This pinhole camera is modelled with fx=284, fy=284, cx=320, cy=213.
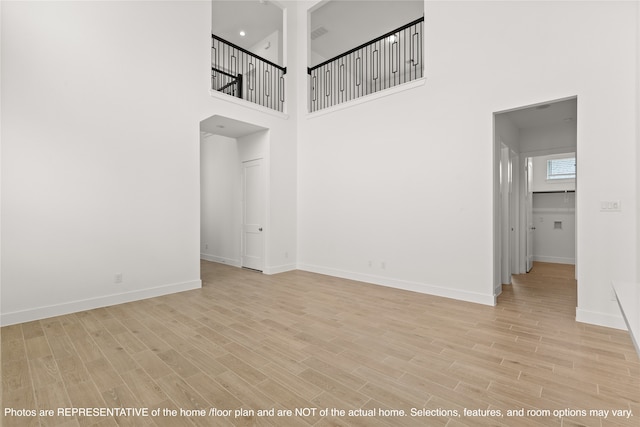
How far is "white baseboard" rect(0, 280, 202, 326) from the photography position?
3197mm

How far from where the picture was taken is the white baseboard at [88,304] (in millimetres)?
3197

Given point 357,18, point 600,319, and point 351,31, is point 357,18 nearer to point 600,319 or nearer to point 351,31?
point 351,31

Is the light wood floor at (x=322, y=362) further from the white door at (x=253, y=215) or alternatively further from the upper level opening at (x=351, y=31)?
the upper level opening at (x=351, y=31)

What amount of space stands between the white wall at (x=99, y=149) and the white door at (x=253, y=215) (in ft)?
4.86

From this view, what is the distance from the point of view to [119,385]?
6.75ft

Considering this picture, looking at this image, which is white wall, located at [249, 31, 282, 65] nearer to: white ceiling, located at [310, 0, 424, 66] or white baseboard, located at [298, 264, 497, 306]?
white ceiling, located at [310, 0, 424, 66]

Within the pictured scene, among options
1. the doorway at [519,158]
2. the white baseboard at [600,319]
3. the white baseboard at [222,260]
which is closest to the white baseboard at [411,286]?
the doorway at [519,158]

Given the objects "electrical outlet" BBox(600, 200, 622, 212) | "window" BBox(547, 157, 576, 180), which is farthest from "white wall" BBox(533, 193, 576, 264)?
"electrical outlet" BBox(600, 200, 622, 212)

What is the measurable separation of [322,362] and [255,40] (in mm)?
8577

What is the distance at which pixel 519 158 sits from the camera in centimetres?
588

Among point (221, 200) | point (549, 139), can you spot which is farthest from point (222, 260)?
point (549, 139)

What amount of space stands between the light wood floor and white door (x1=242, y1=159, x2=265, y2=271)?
7.18 feet

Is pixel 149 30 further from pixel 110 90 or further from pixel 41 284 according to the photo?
pixel 41 284

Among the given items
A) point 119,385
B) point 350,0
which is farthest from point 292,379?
point 350,0
